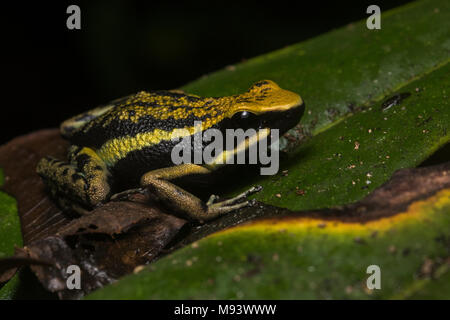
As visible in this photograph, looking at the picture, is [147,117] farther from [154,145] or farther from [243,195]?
[243,195]

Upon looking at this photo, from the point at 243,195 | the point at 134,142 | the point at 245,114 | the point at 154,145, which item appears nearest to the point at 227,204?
the point at 243,195

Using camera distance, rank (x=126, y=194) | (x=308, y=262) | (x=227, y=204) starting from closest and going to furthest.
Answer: (x=308, y=262)
(x=227, y=204)
(x=126, y=194)

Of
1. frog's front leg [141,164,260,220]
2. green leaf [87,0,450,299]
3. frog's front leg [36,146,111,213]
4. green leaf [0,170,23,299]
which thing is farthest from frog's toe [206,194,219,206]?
green leaf [0,170,23,299]

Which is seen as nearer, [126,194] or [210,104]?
[126,194]

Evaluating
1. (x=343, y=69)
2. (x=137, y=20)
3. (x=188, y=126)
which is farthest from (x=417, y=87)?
(x=137, y=20)

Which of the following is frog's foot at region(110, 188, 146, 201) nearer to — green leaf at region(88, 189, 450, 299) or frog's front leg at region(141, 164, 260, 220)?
frog's front leg at region(141, 164, 260, 220)

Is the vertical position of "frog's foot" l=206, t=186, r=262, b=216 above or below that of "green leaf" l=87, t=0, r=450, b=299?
below
